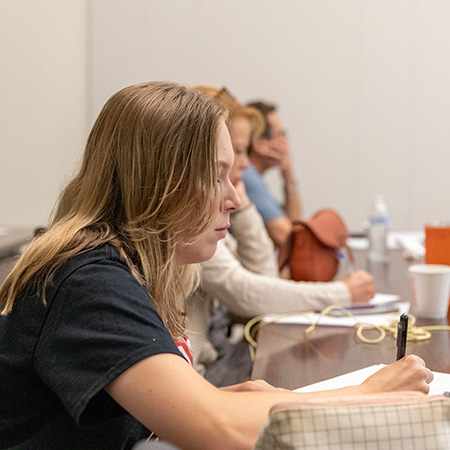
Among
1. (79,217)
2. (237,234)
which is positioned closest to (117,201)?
(79,217)

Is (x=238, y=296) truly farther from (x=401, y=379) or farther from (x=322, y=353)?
(x=401, y=379)

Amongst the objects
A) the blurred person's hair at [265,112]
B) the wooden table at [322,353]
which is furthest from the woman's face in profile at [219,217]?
the blurred person's hair at [265,112]

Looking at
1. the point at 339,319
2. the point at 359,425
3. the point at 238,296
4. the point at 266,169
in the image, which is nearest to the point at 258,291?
the point at 238,296

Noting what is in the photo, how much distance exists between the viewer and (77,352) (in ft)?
2.46

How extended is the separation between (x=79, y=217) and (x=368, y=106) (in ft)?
14.1

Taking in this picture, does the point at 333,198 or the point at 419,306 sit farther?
the point at 333,198

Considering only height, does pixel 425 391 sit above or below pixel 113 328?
below

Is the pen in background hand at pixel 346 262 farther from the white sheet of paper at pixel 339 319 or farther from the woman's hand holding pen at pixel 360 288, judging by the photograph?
the white sheet of paper at pixel 339 319

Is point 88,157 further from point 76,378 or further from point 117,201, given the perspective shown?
point 76,378

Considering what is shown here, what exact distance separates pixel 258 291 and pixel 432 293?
456mm

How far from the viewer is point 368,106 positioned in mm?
4922

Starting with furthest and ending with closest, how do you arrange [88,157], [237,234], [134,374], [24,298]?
[237,234]
[88,157]
[24,298]
[134,374]

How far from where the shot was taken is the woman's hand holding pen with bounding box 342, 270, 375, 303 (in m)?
1.74

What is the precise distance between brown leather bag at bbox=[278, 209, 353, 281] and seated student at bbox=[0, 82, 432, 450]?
3.12ft
